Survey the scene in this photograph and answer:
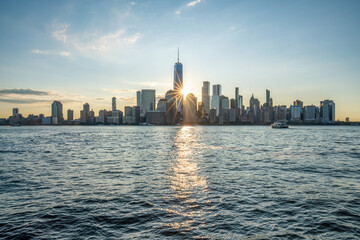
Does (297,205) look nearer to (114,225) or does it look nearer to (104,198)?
(114,225)

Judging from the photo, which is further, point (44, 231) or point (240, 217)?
point (240, 217)

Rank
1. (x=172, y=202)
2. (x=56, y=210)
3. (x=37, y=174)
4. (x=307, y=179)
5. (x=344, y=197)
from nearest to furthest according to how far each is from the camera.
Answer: (x=56, y=210), (x=172, y=202), (x=344, y=197), (x=307, y=179), (x=37, y=174)

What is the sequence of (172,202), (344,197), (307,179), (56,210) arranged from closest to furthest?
1. (56,210)
2. (172,202)
3. (344,197)
4. (307,179)

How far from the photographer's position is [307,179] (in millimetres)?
27562

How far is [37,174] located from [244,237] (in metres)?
26.8

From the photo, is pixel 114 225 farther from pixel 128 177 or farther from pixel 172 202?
pixel 128 177

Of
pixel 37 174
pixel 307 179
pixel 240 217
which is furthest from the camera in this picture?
pixel 37 174

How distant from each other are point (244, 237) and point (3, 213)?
52.0 feet

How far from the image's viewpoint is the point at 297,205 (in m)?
18.8

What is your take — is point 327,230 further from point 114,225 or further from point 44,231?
point 44,231

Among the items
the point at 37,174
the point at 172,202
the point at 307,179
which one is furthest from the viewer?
the point at 37,174

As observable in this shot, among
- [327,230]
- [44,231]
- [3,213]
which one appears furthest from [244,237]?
[3,213]

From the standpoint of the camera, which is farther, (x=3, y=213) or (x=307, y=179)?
(x=307, y=179)

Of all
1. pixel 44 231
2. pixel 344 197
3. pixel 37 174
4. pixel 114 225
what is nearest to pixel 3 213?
pixel 44 231
